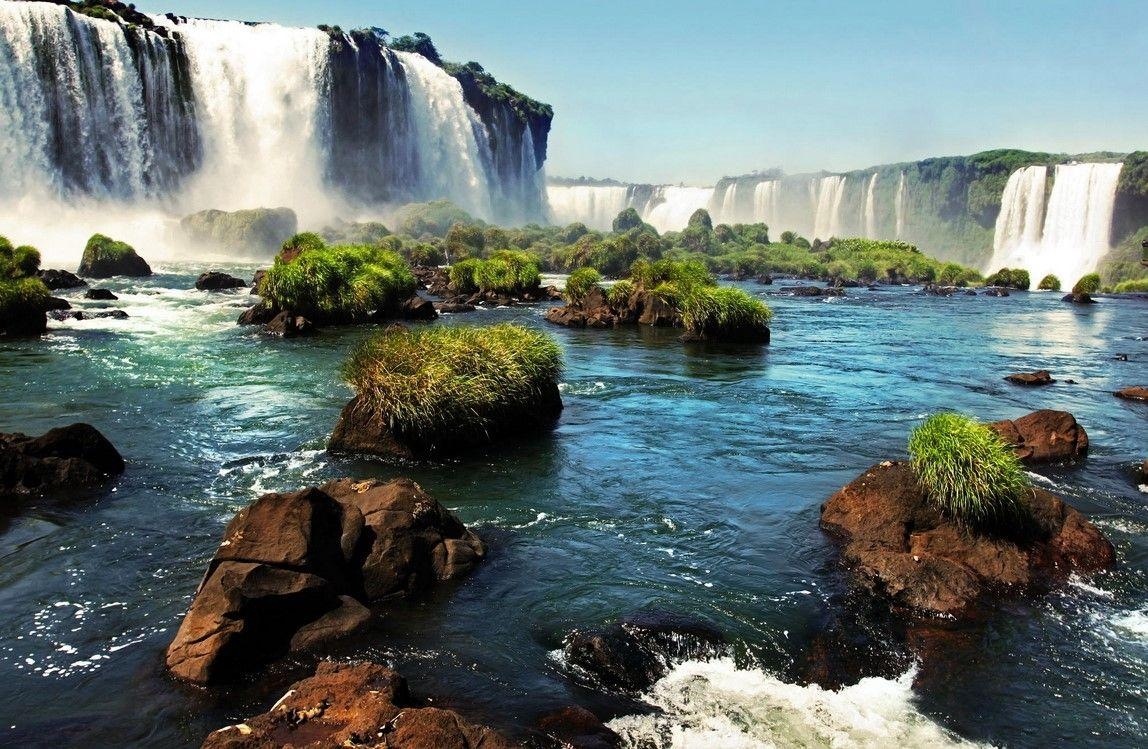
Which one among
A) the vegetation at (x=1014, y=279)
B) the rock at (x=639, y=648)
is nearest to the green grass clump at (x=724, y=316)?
the rock at (x=639, y=648)

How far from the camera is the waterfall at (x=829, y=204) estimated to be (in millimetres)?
131750

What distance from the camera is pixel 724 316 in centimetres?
2984

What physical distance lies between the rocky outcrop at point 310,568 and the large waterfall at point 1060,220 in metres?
101

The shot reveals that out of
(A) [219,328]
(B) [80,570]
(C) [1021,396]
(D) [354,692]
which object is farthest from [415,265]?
(D) [354,692]

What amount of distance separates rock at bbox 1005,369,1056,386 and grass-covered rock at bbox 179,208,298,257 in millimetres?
61105

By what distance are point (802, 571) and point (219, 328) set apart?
24972 mm

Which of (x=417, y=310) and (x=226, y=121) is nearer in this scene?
(x=417, y=310)

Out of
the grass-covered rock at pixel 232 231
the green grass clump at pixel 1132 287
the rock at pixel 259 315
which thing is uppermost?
the grass-covered rock at pixel 232 231

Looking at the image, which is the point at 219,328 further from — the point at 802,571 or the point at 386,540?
the point at 802,571

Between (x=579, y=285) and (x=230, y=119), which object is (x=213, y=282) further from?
(x=230, y=119)

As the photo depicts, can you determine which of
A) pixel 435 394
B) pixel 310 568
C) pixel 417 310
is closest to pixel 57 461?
pixel 435 394

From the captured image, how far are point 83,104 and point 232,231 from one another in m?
13.7

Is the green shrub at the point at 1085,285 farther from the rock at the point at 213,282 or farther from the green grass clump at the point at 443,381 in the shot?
the green grass clump at the point at 443,381

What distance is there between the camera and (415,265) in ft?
206
